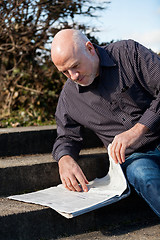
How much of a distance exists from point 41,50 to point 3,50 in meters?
0.49

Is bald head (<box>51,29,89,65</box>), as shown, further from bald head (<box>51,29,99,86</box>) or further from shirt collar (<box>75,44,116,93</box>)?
shirt collar (<box>75,44,116,93</box>)

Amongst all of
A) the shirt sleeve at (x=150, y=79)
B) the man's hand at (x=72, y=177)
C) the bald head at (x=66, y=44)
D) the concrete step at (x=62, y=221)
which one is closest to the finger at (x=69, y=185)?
the man's hand at (x=72, y=177)

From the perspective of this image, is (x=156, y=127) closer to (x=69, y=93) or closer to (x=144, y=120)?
(x=144, y=120)

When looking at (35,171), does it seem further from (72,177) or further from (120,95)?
(120,95)

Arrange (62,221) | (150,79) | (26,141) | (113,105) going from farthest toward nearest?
(26,141)
(113,105)
(150,79)
(62,221)

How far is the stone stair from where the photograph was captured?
2191mm

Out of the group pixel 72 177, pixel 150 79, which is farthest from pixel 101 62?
pixel 72 177

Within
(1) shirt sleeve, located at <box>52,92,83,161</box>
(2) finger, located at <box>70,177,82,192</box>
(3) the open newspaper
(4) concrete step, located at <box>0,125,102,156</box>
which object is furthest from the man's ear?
(4) concrete step, located at <box>0,125,102,156</box>

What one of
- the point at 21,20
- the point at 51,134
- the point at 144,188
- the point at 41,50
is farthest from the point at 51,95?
the point at 144,188

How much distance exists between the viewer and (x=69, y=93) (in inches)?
106

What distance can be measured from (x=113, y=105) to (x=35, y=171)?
76 centimetres

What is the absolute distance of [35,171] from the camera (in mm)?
2654

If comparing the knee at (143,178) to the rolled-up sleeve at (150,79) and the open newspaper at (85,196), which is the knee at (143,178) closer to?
the open newspaper at (85,196)

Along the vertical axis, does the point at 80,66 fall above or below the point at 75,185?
above
